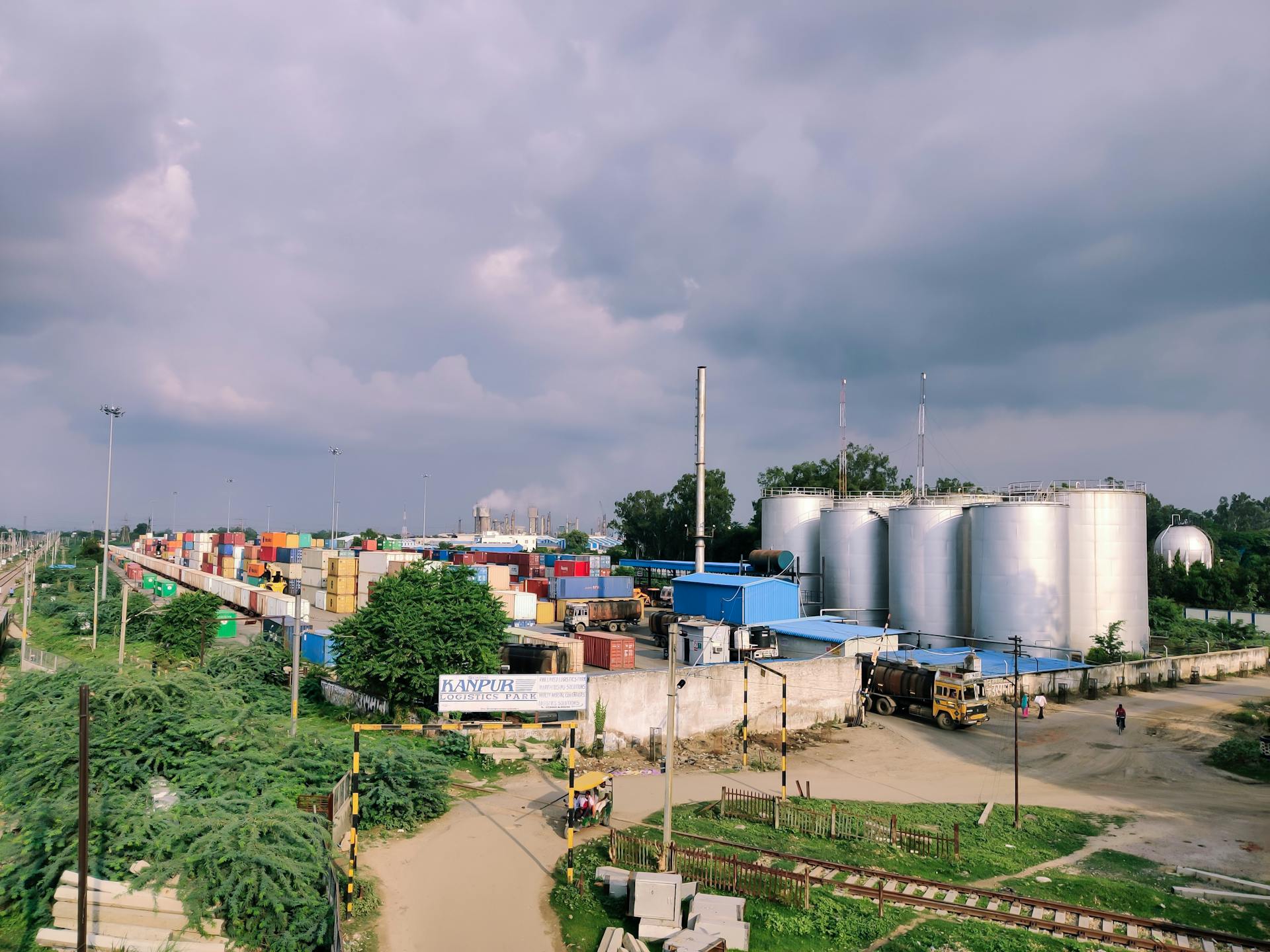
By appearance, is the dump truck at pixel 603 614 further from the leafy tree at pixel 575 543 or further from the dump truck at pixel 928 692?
the leafy tree at pixel 575 543

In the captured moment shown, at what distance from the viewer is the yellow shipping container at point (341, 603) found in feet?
203

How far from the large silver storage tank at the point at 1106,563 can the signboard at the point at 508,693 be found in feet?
148

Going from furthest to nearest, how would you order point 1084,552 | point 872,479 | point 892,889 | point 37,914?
point 872,479, point 1084,552, point 892,889, point 37,914

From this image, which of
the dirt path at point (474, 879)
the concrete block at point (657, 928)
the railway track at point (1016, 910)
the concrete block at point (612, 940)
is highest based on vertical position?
the concrete block at point (612, 940)

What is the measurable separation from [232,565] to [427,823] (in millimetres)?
93836

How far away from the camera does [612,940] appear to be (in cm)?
1345

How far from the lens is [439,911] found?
596 inches

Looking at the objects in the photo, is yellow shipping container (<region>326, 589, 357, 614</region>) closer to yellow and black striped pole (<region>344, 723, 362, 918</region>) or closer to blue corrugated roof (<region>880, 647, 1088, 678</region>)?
blue corrugated roof (<region>880, 647, 1088, 678</region>)

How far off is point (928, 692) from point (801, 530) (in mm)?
32231

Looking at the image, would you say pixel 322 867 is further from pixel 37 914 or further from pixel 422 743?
pixel 422 743

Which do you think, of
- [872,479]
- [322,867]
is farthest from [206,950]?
[872,479]

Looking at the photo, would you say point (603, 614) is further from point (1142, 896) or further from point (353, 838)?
point (1142, 896)

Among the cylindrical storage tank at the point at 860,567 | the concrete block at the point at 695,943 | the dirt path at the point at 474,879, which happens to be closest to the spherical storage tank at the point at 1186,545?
the cylindrical storage tank at the point at 860,567

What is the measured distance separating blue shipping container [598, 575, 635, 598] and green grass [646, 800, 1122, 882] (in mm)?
38133
